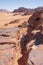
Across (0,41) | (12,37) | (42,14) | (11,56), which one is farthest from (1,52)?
(42,14)

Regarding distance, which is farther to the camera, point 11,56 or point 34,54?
point 11,56

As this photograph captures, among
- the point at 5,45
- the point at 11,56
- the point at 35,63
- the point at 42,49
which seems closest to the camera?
the point at 35,63

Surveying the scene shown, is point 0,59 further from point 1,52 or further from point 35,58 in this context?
point 35,58

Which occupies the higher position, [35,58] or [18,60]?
[35,58]

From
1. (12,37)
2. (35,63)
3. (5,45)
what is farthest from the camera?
(12,37)

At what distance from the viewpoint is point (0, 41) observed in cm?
1239

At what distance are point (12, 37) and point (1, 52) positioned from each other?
3.35 metres

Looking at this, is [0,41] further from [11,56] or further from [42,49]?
[42,49]

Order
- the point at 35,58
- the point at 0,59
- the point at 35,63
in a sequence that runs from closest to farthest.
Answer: the point at 35,63
the point at 35,58
the point at 0,59

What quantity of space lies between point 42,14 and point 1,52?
210 inches

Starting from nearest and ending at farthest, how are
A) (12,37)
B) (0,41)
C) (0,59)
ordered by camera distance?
(0,59) → (0,41) → (12,37)

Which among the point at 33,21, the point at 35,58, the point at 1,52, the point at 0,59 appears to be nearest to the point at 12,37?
the point at 33,21

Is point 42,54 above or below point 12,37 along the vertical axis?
above

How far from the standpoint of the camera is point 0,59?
925cm
